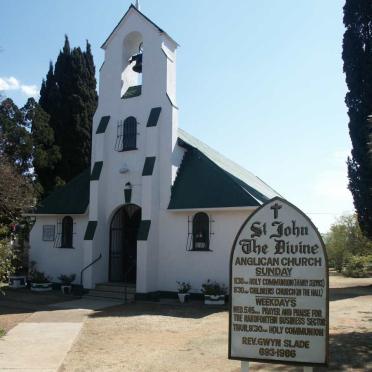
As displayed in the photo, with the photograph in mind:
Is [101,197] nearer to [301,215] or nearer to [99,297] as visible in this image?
[99,297]

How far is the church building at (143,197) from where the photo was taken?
17.6 metres

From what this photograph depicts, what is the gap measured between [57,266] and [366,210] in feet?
43.7

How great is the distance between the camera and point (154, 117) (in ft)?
61.0

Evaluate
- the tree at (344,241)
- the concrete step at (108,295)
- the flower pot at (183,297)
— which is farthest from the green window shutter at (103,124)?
the tree at (344,241)

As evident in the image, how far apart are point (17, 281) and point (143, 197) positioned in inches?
299

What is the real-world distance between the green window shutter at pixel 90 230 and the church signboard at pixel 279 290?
14.1 m

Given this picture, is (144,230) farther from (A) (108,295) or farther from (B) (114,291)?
(A) (108,295)

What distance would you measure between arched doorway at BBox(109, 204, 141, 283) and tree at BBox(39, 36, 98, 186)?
379 inches

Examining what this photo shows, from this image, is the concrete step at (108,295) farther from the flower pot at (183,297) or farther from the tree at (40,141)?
the tree at (40,141)

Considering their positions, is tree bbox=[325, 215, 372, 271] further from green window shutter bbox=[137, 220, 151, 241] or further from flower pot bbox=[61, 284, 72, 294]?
flower pot bbox=[61, 284, 72, 294]

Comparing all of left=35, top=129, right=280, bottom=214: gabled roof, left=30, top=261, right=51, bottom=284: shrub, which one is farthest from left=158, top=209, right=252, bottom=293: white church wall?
left=30, top=261, right=51, bottom=284: shrub

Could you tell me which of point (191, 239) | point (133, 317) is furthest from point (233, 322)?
point (191, 239)

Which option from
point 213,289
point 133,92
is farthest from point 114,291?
point 133,92

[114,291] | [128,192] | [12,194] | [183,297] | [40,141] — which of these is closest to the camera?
[183,297]
